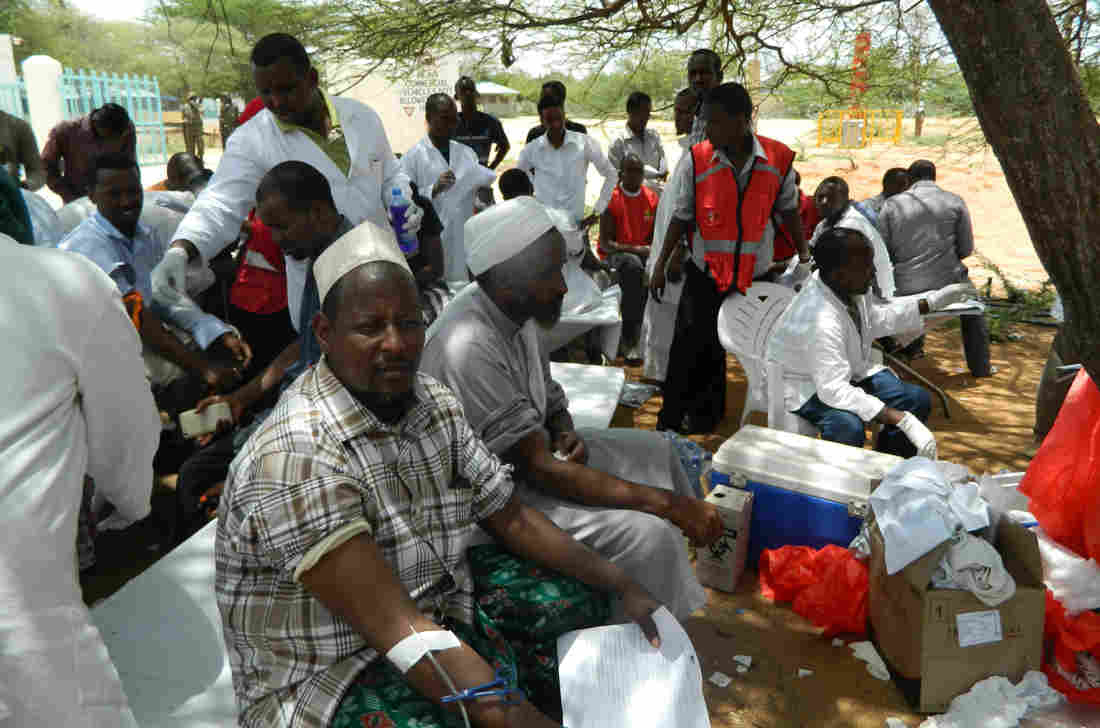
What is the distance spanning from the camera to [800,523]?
135 inches

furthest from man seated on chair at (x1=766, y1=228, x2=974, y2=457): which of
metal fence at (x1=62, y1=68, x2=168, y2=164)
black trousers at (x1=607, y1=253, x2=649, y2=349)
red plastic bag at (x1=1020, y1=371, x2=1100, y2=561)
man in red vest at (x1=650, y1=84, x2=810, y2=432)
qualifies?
metal fence at (x1=62, y1=68, x2=168, y2=164)

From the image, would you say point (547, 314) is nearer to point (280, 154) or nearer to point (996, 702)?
point (280, 154)

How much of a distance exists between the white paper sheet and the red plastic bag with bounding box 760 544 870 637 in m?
1.26

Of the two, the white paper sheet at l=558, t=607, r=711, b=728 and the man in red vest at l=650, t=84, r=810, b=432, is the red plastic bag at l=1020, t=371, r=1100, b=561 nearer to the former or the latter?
the white paper sheet at l=558, t=607, r=711, b=728

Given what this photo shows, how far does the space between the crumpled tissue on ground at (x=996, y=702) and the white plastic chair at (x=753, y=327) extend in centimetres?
196

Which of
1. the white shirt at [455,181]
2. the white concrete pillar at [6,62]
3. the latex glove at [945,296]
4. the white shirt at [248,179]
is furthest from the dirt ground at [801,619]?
the white concrete pillar at [6,62]

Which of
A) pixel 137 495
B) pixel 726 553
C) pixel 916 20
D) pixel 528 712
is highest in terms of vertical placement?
pixel 916 20

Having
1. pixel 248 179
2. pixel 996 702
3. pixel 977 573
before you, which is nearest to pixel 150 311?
pixel 248 179

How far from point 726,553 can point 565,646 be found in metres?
1.51

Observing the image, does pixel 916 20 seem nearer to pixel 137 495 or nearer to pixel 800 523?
pixel 800 523

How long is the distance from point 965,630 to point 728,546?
0.98 m

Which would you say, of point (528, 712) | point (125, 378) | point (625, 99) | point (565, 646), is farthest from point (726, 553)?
point (625, 99)

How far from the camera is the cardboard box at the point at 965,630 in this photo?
2.61 metres

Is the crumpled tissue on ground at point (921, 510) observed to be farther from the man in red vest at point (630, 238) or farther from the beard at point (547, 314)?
the man in red vest at point (630, 238)
